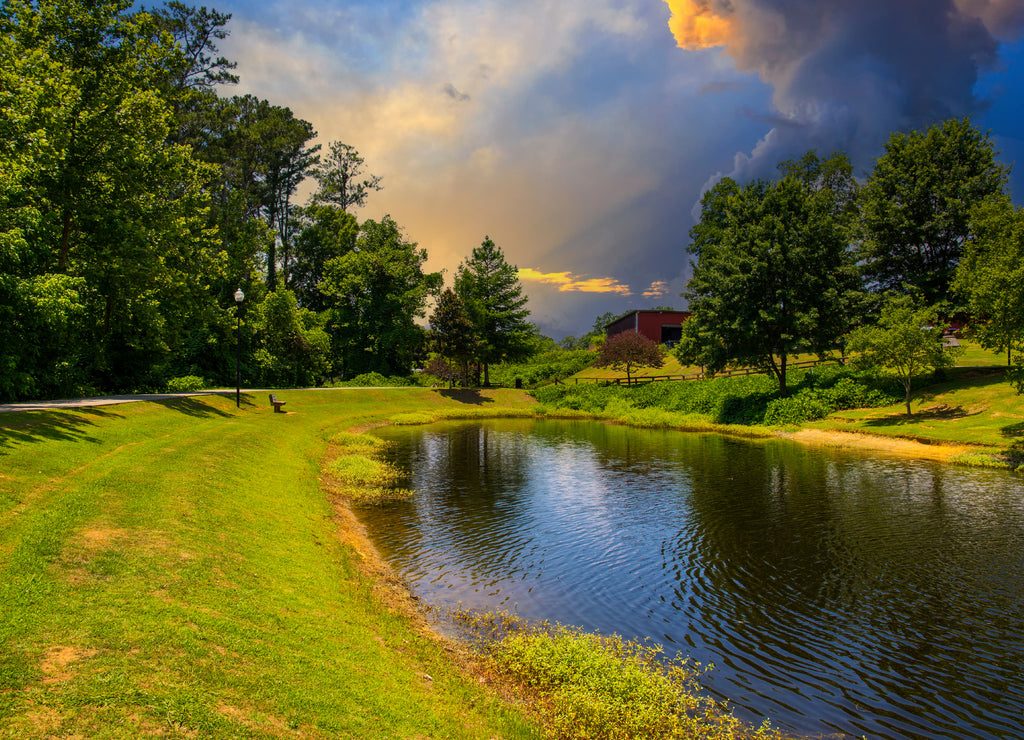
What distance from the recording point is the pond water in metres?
8.55

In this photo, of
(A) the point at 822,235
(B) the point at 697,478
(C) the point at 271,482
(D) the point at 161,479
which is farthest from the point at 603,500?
(A) the point at 822,235

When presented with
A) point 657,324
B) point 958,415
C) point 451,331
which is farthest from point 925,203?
point 451,331

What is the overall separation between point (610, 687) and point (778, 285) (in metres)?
44.2

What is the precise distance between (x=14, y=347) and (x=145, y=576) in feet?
67.0

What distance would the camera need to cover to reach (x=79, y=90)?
25828mm

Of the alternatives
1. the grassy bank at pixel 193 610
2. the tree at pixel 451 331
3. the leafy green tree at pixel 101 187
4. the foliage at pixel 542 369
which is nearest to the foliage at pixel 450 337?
the tree at pixel 451 331

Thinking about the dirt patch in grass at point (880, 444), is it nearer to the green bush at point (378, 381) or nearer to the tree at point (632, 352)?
the tree at point (632, 352)

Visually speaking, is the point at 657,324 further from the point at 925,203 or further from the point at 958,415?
the point at 958,415

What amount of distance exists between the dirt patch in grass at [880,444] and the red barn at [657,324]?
43.3 meters

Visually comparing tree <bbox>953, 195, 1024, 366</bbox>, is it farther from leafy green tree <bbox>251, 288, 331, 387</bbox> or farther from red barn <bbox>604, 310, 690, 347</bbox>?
leafy green tree <bbox>251, 288, 331, 387</bbox>

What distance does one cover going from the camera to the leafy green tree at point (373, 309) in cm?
7000

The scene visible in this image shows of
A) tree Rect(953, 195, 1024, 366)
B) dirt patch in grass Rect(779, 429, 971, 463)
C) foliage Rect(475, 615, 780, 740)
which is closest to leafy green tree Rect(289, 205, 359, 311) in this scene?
dirt patch in grass Rect(779, 429, 971, 463)

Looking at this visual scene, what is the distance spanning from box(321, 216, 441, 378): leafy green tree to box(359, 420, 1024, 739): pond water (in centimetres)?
4676

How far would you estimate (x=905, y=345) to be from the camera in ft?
110
